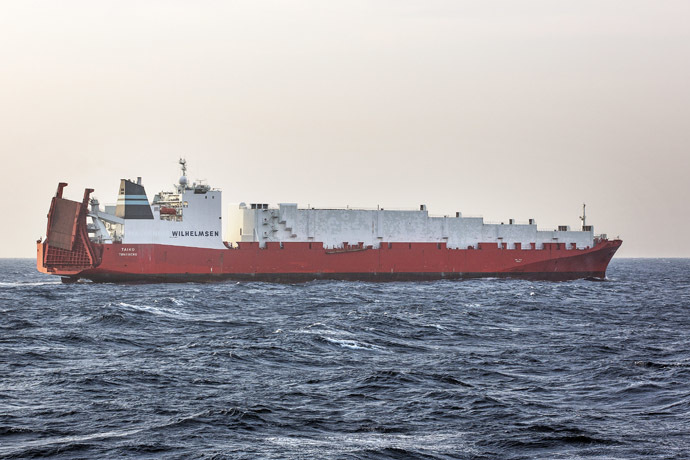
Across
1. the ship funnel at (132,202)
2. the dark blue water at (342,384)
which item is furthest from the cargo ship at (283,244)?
the dark blue water at (342,384)

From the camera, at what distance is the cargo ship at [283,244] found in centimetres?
5178

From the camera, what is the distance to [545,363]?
63.5 feet

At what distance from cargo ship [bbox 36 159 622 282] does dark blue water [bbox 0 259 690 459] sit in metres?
19.2

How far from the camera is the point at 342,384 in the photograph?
54.1 feet

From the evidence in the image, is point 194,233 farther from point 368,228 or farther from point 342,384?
point 342,384

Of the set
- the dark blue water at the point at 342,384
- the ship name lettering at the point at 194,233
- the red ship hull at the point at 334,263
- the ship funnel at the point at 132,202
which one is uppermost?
the ship funnel at the point at 132,202

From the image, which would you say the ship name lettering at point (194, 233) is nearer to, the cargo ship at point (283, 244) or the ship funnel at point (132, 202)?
the cargo ship at point (283, 244)

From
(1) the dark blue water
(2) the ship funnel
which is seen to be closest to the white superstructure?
Result: (2) the ship funnel

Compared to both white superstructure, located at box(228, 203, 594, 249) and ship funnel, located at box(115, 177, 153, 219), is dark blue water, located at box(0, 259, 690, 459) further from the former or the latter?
white superstructure, located at box(228, 203, 594, 249)

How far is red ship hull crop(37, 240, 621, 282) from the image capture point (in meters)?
52.2

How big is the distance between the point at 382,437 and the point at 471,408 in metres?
2.64

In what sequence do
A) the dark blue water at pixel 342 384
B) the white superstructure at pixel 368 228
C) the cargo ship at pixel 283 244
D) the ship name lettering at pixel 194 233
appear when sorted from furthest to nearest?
the white superstructure at pixel 368 228, the ship name lettering at pixel 194 233, the cargo ship at pixel 283 244, the dark blue water at pixel 342 384

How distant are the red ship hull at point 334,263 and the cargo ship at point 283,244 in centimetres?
7

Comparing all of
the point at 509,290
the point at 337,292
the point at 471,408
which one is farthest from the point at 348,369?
the point at 509,290
